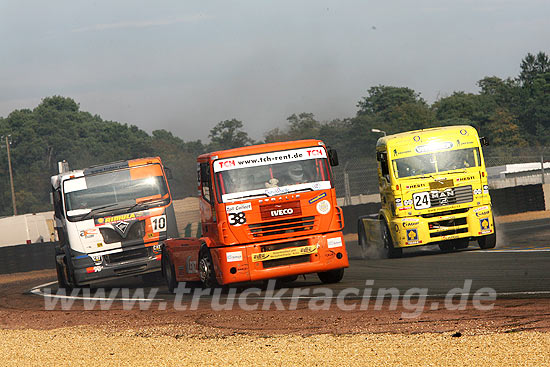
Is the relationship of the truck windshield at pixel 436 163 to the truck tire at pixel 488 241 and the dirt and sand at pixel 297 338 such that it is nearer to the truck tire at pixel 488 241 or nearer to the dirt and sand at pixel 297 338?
the truck tire at pixel 488 241

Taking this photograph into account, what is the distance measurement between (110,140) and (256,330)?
98.4 metres

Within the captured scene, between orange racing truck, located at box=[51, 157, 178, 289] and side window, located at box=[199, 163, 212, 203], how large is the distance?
3929 mm

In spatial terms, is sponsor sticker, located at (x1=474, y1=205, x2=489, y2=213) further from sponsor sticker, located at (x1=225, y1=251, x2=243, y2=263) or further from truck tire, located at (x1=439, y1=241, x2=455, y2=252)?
sponsor sticker, located at (x1=225, y1=251, x2=243, y2=263)

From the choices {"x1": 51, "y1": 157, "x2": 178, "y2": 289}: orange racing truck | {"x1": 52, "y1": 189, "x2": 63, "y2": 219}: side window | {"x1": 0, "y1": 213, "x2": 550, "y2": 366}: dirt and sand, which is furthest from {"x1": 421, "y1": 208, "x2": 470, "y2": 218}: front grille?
{"x1": 52, "y1": 189, "x2": 63, "y2": 219}: side window

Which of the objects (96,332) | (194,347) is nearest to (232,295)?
(96,332)

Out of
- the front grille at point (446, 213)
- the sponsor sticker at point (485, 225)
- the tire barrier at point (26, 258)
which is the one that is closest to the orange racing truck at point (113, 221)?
the front grille at point (446, 213)

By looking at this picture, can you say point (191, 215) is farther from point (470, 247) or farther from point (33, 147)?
point (33, 147)

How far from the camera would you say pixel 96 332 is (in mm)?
11016

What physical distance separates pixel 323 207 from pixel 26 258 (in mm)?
19510

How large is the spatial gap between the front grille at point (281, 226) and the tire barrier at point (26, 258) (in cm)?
1859

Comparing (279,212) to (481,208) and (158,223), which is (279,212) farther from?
(481,208)

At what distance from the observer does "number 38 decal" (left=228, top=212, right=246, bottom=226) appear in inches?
531

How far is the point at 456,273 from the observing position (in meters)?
14.1
